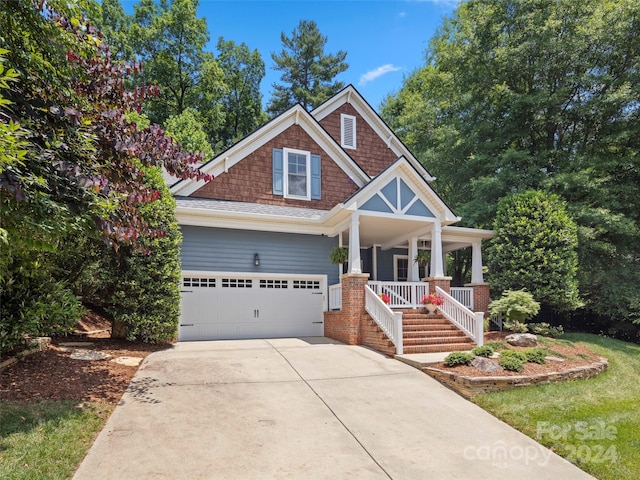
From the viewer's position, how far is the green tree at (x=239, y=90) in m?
31.0

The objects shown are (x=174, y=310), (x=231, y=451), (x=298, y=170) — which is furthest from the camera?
(x=298, y=170)

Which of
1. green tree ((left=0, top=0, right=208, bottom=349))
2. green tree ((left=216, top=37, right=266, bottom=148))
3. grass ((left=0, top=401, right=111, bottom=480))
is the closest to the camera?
grass ((left=0, top=401, right=111, bottom=480))

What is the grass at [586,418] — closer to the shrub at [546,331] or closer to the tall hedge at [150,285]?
the shrub at [546,331]

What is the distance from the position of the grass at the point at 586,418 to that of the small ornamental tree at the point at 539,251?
3.86 m

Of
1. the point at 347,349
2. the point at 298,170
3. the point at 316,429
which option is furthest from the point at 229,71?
the point at 316,429

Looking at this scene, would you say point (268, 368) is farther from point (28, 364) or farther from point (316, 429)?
point (28, 364)

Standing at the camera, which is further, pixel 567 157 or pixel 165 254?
pixel 567 157

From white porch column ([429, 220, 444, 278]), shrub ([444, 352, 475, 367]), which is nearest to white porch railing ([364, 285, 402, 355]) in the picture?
shrub ([444, 352, 475, 367])

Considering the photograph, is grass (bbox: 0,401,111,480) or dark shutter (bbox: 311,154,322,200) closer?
grass (bbox: 0,401,111,480)

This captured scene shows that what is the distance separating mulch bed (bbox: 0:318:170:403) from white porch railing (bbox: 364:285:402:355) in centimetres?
548

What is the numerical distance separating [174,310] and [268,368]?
295cm

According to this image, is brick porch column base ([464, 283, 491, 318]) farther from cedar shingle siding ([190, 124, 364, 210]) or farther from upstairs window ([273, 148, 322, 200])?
upstairs window ([273, 148, 322, 200])

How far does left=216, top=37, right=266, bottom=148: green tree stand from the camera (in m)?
31.0

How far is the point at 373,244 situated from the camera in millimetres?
14578
